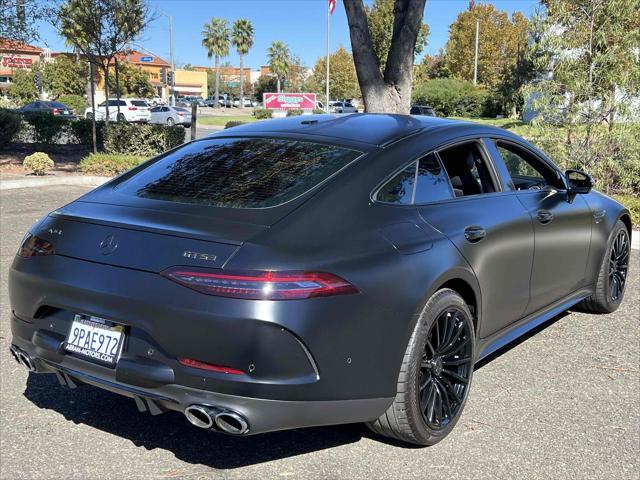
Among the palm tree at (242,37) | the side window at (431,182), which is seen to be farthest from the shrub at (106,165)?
the palm tree at (242,37)

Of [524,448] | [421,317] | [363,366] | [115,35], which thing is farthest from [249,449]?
[115,35]

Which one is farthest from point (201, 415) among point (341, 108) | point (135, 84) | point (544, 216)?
point (135, 84)

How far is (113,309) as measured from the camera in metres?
2.80

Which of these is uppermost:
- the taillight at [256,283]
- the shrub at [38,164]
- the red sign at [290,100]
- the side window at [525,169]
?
the red sign at [290,100]

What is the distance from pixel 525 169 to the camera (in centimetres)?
482

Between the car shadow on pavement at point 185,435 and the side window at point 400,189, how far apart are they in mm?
1252

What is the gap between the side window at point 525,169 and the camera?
443 cm

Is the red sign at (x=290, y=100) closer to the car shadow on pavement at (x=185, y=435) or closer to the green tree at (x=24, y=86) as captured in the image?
the green tree at (x=24, y=86)

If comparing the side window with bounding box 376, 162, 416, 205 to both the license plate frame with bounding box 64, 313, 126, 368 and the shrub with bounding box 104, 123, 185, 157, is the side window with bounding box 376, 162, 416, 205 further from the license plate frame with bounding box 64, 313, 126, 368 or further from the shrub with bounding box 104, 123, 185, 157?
the shrub with bounding box 104, 123, 185, 157

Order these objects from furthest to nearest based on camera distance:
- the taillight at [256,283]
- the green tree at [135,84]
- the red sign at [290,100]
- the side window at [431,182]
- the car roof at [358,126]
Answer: the green tree at [135,84], the red sign at [290,100], the car roof at [358,126], the side window at [431,182], the taillight at [256,283]

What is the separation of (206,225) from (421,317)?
1101 mm

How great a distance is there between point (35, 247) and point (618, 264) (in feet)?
15.5

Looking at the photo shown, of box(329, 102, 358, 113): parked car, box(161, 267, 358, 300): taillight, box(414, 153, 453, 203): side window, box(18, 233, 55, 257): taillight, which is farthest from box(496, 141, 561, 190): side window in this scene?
box(329, 102, 358, 113): parked car

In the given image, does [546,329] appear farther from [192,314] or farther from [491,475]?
[192,314]
